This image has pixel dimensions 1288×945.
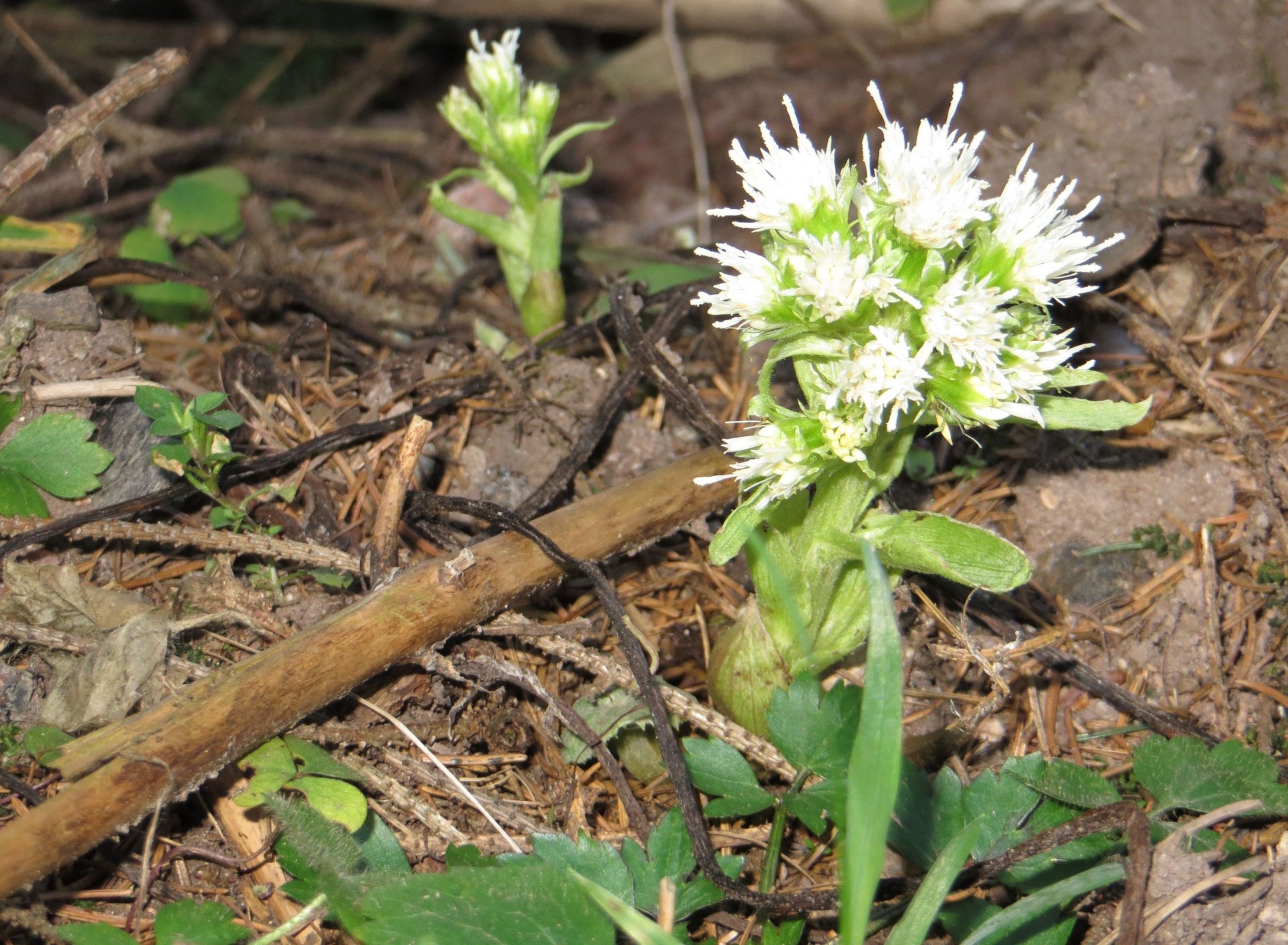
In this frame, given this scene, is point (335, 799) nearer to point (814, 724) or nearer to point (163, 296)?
point (814, 724)

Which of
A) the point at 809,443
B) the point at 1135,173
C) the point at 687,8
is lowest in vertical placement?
the point at 809,443

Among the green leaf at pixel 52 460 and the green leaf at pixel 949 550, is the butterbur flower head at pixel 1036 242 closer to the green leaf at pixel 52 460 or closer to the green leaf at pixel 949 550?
the green leaf at pixel 949 550

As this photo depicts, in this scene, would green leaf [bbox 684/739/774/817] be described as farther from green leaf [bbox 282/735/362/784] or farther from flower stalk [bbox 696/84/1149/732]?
green leaf [bbox 282/735/362/784]

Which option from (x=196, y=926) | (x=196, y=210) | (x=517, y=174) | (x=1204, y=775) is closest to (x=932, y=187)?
(x=1204, y=775)

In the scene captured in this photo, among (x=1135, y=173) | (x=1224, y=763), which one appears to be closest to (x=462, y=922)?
(x=1224, y=763)

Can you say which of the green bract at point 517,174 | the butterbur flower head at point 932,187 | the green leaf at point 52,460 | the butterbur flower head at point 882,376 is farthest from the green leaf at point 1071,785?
the green leaf at point 52,460

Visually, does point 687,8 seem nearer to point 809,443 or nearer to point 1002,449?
point 1002,449

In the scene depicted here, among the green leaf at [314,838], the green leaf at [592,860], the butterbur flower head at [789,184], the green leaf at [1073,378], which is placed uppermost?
the butterbur flower head at [789,184]
